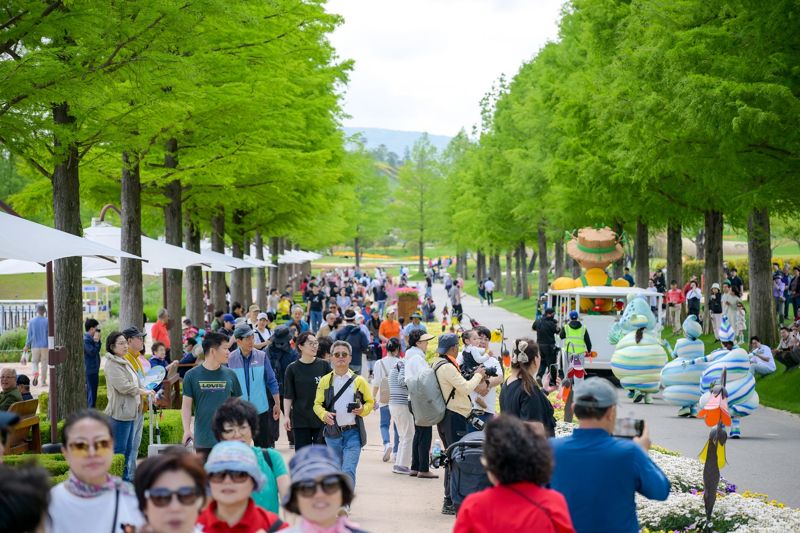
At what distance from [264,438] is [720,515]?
437 cm

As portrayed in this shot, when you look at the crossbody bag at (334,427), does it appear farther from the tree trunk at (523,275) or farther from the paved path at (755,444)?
the tree trunk at (523,275)

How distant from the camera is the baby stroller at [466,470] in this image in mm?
8883

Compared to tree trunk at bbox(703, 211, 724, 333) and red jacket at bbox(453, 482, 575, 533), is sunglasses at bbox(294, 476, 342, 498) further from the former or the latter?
tree trunk at bbox(703, 211, 724, 333)

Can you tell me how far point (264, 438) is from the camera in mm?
10781

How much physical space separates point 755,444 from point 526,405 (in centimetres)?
784

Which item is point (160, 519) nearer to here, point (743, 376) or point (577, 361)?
point (743, 376)

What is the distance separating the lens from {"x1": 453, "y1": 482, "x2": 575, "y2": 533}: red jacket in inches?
178

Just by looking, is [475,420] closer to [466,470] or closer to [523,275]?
[466,470]

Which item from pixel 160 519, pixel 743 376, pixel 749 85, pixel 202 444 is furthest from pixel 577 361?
pixel 160 519

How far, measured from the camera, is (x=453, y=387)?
10.9 meters

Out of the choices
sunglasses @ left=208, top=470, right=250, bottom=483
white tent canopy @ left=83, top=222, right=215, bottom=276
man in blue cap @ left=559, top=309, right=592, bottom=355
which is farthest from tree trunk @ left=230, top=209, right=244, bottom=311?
sunglasses @ left=208, top=470, right=250, bottom=483

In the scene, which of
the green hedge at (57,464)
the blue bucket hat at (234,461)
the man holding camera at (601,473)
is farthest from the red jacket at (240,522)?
the green hedge at (57,464)

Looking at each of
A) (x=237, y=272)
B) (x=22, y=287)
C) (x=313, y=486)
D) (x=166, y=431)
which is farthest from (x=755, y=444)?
(x=22, y=287)

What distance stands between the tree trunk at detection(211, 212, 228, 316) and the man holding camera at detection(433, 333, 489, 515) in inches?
741
